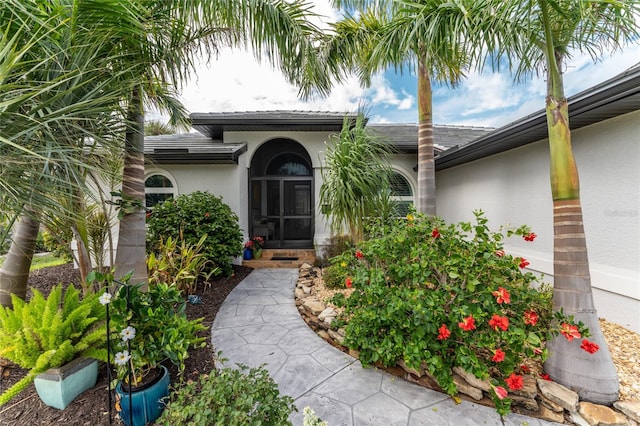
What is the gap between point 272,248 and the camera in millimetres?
9000

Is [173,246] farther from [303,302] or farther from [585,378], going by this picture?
[585,378]

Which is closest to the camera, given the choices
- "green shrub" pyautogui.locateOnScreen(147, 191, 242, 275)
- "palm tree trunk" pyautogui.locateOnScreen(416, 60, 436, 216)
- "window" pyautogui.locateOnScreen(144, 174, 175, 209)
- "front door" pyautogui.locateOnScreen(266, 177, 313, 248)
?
"palm tree trunk" pyautogui.locateOnScreen(416, 60, 436, 216)

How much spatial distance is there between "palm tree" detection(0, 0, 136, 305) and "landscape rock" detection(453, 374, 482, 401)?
4.15m

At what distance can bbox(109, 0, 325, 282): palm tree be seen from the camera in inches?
126

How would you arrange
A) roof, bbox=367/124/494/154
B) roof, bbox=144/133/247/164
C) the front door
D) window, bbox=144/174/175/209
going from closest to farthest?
1. roof, bbox=144/133/247/164
2. window, bbox=144/174/175/209
3. roof, bbox=367/124/494/154
4. the front door

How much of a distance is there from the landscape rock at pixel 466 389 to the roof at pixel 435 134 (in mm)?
6607

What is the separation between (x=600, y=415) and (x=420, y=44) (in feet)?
15.0

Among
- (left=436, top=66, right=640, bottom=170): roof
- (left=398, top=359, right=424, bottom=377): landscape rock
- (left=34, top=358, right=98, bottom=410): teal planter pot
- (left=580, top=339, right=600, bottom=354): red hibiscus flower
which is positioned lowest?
(left=398, top=359, right=424, bottom=377): landscape rock

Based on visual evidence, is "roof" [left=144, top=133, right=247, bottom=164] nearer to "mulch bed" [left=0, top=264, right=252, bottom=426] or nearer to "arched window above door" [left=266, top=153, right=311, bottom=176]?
"arched window above door" [left=266, top=153, right=311, bottom=176]

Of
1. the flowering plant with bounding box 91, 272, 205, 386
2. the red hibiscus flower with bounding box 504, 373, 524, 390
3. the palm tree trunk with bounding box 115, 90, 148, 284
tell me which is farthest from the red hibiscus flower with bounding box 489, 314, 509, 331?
the palm tree trunk with bounding box 115, 90, 148, 284

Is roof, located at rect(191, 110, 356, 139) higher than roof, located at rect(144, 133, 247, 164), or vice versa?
roof, located at rect(191, 110, 356, 139)

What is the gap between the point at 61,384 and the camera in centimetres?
236

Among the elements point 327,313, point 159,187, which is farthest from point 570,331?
point 159,187

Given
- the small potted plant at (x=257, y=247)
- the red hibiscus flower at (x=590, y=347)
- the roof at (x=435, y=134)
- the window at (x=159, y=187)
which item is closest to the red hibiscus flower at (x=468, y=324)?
the red hibiscus flower at (x=590, y=347)
